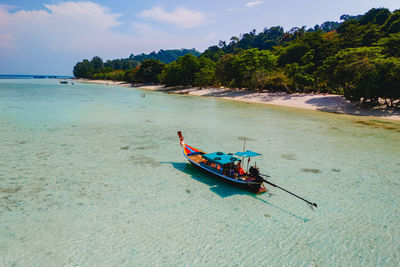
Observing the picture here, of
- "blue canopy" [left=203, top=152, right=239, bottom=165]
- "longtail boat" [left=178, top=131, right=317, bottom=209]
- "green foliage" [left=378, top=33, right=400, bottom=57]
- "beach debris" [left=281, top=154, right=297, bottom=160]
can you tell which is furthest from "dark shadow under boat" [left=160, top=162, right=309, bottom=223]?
"green foliage" [left=378, top=33, right=400, bottom=57]

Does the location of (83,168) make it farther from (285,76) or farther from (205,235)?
(285,76)

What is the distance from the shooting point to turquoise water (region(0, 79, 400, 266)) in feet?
30.8

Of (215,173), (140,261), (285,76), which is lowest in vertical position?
(140,261)

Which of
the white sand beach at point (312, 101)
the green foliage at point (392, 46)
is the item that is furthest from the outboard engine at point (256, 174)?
the green foliage at point (392, 46)

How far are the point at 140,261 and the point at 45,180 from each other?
10.1 metres

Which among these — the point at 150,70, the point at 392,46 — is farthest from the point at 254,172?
the point at 150,70

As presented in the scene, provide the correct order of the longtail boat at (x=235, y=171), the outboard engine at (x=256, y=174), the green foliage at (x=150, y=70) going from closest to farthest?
the outboard engine at (x=256, y=174)
the longtail boat at (x=235, y=171)
the green foliage at (x=150, y=70)

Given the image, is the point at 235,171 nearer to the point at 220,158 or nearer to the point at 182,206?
the point at 220,158

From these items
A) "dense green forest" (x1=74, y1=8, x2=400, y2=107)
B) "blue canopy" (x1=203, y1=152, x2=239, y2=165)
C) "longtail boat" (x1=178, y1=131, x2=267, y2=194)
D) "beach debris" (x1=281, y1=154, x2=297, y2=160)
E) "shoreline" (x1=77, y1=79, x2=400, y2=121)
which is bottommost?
"beach debris" (x1=281, y1=154, x2=297, y2=160)

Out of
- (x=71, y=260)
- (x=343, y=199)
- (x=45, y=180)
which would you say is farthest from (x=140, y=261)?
(x=343, y=199)

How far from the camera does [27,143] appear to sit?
22.2 meters

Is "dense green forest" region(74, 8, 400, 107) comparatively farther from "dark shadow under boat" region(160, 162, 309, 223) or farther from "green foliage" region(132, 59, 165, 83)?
"dark shadow under boat" region(160, 162, 309, 223)

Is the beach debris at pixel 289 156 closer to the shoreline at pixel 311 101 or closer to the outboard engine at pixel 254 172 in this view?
the outboard engine at pixel 254 172

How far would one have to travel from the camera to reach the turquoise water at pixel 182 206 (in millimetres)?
9398
